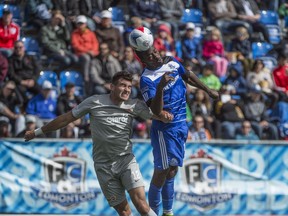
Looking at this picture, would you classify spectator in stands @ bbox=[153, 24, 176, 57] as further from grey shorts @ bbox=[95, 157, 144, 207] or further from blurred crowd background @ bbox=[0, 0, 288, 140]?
grey shorts @ bbox=[95, 157, 144, 207]

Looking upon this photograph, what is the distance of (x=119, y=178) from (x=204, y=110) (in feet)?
27.5

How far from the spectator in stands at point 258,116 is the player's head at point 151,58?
26.3 feet

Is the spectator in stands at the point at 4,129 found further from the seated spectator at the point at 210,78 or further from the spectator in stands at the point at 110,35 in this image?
the seated spectator at the point at 210,78

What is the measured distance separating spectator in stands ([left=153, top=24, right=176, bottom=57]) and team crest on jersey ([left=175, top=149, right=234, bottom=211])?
4598mm

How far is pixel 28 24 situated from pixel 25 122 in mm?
3812

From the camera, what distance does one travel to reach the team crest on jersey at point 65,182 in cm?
1585

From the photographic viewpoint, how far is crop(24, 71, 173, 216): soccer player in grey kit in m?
10.8

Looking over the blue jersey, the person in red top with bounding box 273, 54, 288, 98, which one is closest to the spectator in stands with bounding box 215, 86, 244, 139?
the person in red top with bounding box 273, 54, 288, 98

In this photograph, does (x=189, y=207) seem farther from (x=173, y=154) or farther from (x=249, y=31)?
(x=249, y=31)

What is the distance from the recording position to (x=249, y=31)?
22922mm

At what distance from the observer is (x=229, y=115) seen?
62.6ft

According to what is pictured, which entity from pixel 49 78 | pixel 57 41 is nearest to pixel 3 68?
pixel 49 78

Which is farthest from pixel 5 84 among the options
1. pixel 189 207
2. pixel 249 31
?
pixel 249 31

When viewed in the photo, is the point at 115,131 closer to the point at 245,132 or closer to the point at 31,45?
the point at 245,132
